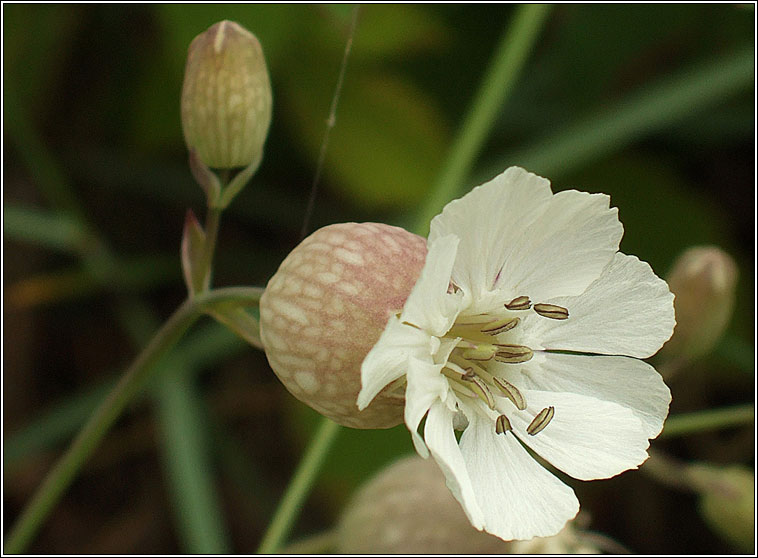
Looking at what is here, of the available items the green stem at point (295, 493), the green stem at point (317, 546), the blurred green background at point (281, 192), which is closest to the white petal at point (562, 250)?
the green stem at point (295, 493)

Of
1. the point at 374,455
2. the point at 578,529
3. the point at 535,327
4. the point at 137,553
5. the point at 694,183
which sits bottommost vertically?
the point at 137,553

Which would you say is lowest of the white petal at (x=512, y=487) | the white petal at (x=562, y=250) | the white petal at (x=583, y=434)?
the white petal at (x=512, y=487)

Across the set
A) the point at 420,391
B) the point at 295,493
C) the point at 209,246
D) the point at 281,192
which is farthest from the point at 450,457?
the point at 281,192

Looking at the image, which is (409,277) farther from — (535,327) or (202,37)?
(202,37)

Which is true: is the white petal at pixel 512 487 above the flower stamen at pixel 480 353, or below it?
below

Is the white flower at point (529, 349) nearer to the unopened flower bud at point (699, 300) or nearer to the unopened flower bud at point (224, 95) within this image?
the unopened flower bud at point (224, 95)

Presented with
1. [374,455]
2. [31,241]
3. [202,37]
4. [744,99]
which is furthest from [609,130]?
[31,241]

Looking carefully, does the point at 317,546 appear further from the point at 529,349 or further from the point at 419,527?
the point at 529,349
